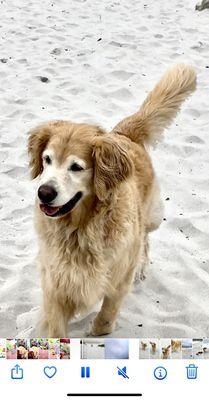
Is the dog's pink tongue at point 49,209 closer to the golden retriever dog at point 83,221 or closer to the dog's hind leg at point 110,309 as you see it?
the golden retriever dog at point 83,221

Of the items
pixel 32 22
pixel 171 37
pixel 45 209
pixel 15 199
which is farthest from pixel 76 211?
pixel 32 22

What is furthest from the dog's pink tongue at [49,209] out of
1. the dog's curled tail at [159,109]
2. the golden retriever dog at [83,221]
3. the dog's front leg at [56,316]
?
the dog's curled tail at [159,109]

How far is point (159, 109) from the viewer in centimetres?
372

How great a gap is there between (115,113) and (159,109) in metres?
2.19

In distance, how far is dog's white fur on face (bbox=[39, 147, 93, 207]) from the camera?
2.53 metres

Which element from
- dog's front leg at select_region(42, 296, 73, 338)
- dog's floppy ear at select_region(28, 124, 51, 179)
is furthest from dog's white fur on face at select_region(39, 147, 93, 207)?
dog's front leg at select_region(42, 296, 73, 338)

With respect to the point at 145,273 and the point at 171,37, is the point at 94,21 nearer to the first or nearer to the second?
the point at 171,37

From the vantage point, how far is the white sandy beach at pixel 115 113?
342 centimetres
